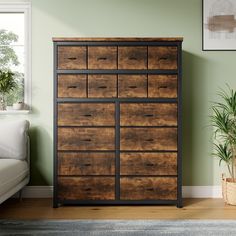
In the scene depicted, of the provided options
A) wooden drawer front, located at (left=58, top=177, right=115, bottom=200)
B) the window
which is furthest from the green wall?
wooden drawer front, located at (left=58, top=177, right=115, bottom=200)

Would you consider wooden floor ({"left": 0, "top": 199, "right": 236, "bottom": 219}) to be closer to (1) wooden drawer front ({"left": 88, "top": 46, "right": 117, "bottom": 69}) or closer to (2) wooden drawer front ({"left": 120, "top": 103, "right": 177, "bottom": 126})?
(2) wooden drawer front ({"left": 120, "top": 103, "right": 177, "bottom": 126})

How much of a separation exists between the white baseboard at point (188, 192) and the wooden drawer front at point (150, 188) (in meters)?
0.51

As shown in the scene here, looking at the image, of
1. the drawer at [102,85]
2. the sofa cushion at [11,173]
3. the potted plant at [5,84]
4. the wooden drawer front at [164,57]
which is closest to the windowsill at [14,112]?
the potted plant at [5,84]

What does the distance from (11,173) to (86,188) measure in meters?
0.68

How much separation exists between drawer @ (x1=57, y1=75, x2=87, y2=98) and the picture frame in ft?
4.40

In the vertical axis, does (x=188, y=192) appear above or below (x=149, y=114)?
below

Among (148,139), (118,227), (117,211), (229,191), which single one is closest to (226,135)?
(229,191)

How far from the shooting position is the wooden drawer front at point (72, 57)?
351 cm

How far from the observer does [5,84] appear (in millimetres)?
3959

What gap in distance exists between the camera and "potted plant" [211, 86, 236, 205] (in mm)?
3689

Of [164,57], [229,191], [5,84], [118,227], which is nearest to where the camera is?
[118,227]

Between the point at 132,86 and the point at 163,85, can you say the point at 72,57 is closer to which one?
the point at 132,86

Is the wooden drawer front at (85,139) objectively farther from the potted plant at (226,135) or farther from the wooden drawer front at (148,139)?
the potted plant at (226,135)

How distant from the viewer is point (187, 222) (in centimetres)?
304
